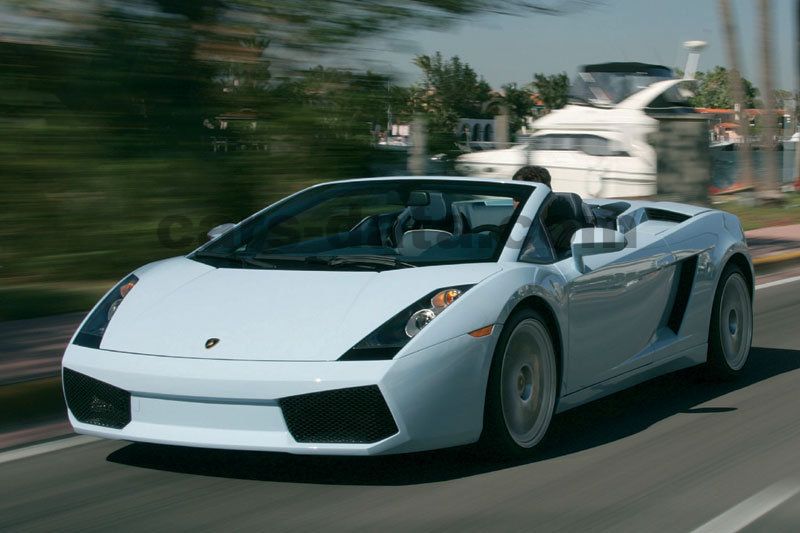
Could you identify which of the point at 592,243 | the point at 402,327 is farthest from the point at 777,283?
the point at 402,327

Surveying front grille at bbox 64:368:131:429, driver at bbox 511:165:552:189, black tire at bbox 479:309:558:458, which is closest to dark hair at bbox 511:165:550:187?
driver at bbox 511:165:552:189

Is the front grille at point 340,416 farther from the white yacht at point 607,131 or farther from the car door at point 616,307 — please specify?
the white yacht at point 607,131

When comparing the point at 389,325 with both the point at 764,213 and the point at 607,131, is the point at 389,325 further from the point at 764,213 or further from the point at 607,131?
the point at 764,213

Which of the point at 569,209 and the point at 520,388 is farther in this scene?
the point at 569,209

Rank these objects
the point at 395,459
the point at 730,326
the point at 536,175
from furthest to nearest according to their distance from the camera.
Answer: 1. the point at 730,326
2. the point at 536,175
3. the point at 395,459

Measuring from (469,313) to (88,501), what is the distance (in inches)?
63.0

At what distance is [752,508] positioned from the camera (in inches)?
173

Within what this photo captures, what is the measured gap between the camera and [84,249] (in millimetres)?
9977

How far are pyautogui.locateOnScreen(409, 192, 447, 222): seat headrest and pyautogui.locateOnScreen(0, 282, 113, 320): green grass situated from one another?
14.1 feet

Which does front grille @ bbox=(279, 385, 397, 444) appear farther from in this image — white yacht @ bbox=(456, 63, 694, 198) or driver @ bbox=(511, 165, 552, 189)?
white yacht @ bbox=(456, 63, 694, 198)

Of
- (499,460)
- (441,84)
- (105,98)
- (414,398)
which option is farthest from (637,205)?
(441,84)

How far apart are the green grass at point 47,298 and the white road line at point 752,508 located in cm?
→ 615

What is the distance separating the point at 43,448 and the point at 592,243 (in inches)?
103

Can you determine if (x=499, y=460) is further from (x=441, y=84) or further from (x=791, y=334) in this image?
(x=441, y=84)
